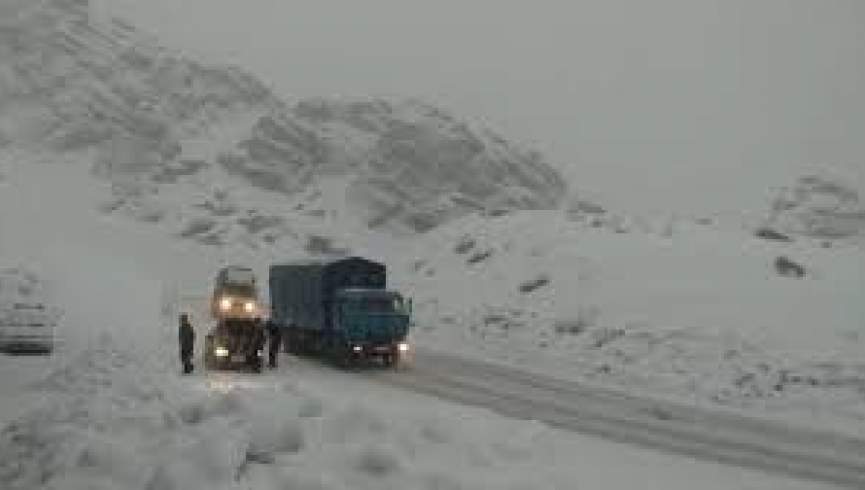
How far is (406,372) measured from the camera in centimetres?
3675

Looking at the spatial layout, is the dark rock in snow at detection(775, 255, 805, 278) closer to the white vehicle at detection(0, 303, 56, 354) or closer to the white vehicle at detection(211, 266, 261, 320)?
the white vehicle at detection(211, 266, 261, 320)

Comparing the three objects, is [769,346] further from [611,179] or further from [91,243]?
[611,179]

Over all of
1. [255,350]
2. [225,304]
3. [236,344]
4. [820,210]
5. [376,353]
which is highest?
[820,210]

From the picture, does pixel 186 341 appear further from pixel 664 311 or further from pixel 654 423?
pixel 664 311

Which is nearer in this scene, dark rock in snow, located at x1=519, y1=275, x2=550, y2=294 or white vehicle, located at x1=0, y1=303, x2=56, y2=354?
white vehicle, located at x1=0, y1=303, x2=56, y2=354

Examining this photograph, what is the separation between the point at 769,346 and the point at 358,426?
27.7m

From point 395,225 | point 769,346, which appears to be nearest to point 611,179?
point 395,225

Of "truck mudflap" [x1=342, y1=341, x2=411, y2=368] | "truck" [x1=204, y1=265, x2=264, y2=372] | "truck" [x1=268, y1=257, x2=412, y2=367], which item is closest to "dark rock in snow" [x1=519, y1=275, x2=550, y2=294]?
"truck" [x1=268, y1=257, x2=412, y2=367]

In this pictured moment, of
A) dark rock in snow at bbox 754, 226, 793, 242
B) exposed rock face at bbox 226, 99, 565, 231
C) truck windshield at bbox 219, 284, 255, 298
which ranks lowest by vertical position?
truck windshield at bbox 219, 284, 255, 298

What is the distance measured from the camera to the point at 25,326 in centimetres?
3147

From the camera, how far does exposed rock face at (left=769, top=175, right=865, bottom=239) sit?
98.4m

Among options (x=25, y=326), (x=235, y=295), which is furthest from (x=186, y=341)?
(x=235, y=295)

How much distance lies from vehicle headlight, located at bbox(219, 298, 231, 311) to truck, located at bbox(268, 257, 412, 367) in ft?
10.2

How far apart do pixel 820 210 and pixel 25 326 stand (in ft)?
285
